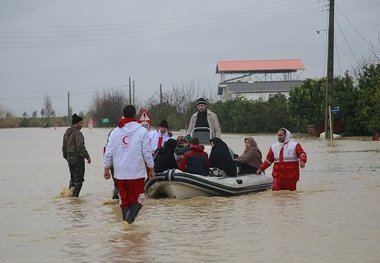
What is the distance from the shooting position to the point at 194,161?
15.0m

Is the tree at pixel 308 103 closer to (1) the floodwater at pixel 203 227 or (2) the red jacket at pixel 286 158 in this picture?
(1) the floodwater at pixel 203 227

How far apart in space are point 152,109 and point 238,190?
6936 cm

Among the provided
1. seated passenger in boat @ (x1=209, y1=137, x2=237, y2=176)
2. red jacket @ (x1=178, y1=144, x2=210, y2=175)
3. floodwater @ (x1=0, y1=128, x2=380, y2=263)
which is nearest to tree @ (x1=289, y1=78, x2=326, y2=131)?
floodwater @ (x1=0, y1=128, x2=380, y2=263)

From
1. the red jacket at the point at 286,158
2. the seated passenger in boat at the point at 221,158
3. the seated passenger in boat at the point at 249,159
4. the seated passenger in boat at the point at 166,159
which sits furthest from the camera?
the seated passenger in boat at the point at 249,159

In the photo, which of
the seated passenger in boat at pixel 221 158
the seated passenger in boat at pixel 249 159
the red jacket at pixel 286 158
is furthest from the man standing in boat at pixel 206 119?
the red jacket at pixel 286 158

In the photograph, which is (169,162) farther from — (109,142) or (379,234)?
(379,234)

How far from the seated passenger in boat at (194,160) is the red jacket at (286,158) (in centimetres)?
143

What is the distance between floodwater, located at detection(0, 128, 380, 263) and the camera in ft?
28.9

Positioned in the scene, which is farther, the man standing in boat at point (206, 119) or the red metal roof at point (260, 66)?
the red metal roof at point (260, 66)

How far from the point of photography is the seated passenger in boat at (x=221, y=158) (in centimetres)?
1527

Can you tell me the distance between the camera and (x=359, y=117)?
46.6m

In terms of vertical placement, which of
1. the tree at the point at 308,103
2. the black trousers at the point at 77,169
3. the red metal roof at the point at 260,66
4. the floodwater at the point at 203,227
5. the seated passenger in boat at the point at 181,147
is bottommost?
the floodwater at the point at 203,227

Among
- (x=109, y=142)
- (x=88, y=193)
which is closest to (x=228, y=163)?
(x=88, y=193)

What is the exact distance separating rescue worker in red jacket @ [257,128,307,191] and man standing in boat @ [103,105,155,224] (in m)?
4.82
